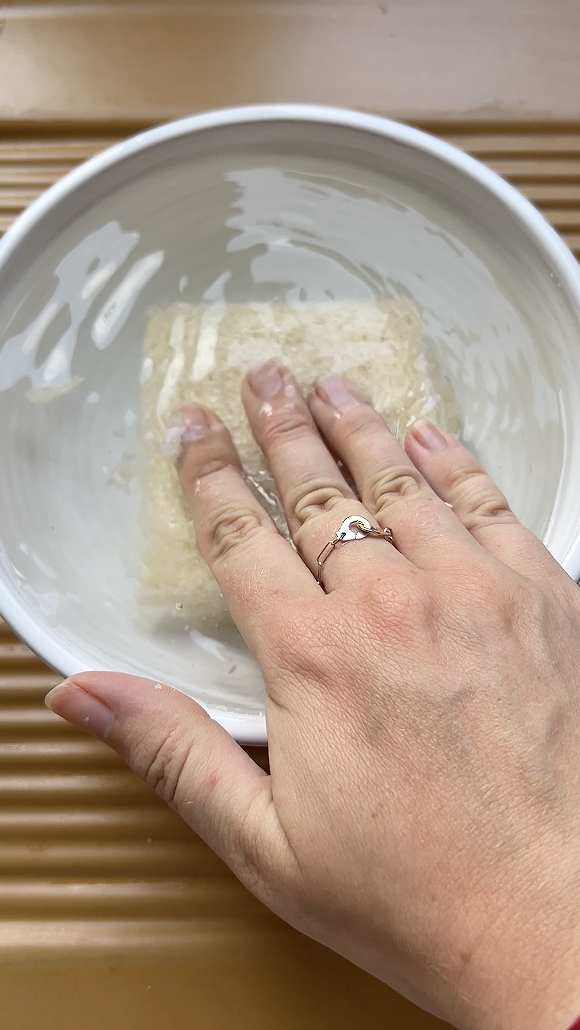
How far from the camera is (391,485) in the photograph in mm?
536

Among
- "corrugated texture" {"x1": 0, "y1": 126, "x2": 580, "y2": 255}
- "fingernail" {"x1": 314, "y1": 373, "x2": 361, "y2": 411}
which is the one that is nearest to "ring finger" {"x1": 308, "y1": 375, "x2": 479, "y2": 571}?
"fingernail" {"x1": 314, "y1": 373, "x2": 361, "y2": 411}

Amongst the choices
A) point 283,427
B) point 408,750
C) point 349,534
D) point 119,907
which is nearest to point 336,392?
point 283,427

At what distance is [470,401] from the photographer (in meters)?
0.63

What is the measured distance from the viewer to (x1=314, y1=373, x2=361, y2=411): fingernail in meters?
0.59

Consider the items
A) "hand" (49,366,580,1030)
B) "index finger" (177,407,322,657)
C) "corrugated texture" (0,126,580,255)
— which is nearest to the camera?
"hand" (49,366,580,1030)

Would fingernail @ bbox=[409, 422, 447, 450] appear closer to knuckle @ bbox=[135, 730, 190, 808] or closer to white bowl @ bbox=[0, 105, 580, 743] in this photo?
white bowl @ bbox=[0, 105, 580, 743]

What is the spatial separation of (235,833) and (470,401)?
42 cm

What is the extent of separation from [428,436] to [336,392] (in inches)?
3.5

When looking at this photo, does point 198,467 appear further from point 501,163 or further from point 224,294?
point 501,163

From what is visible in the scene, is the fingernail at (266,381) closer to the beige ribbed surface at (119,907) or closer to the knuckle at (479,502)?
the knuckle at (479,502)

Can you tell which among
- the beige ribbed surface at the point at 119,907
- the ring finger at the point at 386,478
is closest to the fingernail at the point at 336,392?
the ring finger at the point at 386,478

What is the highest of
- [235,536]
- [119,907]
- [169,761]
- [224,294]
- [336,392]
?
[224,294]

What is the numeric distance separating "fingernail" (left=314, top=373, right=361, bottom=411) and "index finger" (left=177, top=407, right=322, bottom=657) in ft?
0.31

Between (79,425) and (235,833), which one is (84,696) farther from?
(79,425)
